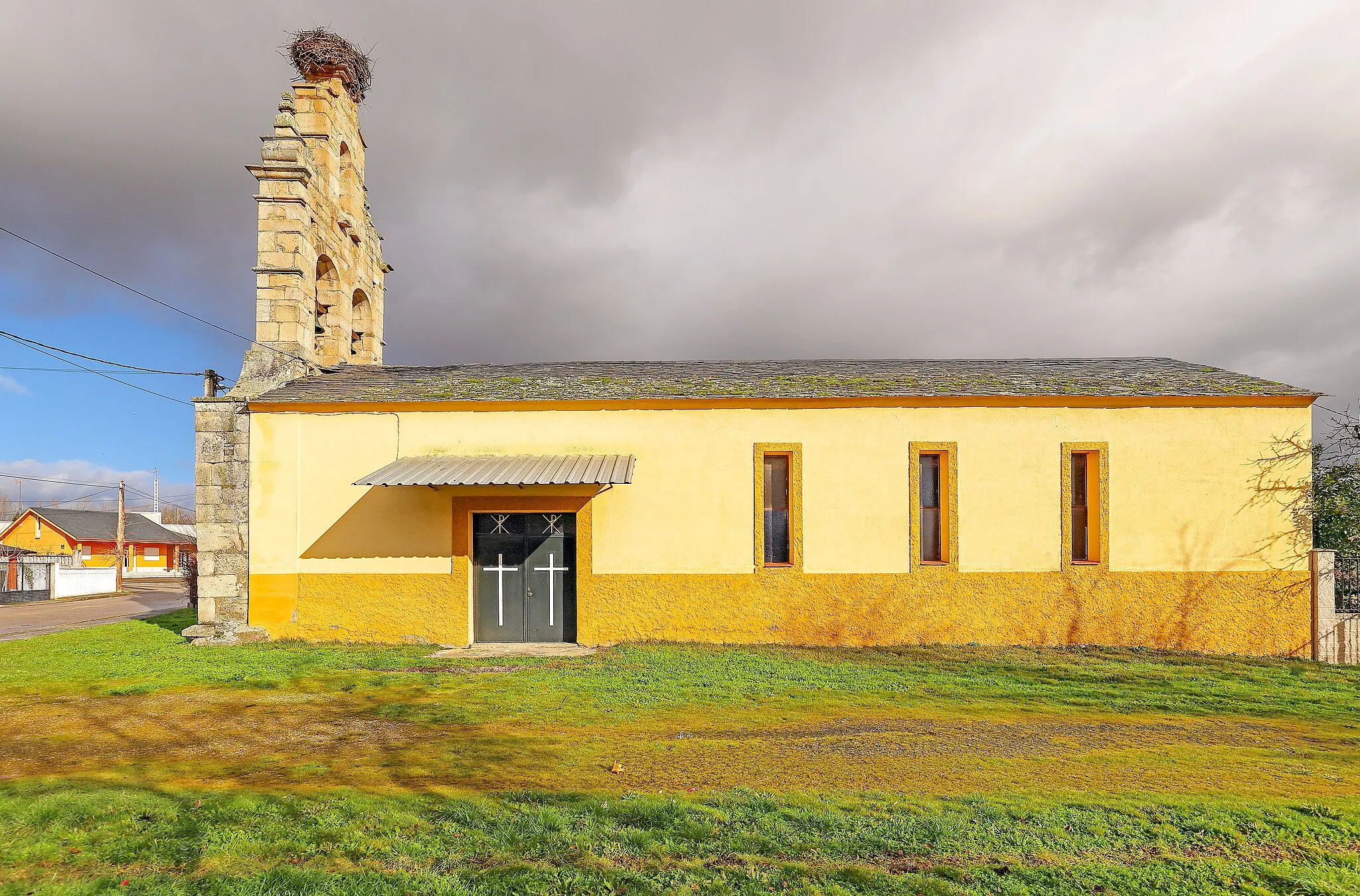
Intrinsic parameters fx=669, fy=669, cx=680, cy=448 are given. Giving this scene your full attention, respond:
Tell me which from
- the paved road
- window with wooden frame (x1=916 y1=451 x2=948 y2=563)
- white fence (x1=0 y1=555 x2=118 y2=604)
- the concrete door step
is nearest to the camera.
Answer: the concrete door step

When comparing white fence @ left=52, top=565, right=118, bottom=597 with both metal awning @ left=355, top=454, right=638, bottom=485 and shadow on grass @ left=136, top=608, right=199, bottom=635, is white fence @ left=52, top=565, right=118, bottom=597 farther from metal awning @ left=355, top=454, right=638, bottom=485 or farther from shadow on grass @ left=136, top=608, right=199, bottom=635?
metal awning @ left=355, top=454, right=638, bottom=485

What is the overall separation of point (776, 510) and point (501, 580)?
210 inches

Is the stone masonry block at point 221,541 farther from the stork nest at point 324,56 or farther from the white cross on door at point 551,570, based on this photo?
the stork nest at point 324,56

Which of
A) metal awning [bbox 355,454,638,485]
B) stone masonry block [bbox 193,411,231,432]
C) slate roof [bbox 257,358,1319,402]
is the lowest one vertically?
metal awning [bbox 355,454,638,485]

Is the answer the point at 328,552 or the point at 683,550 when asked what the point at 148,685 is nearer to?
the point at 328,552

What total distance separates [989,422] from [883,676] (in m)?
5.37

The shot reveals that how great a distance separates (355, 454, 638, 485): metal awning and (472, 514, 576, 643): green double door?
44.4 inches

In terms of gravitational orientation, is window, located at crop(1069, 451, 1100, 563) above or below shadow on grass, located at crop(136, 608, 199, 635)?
above

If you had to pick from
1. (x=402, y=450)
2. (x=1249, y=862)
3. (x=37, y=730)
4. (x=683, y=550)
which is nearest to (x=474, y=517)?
(x=402, y=450)

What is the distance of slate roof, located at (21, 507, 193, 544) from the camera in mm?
44691

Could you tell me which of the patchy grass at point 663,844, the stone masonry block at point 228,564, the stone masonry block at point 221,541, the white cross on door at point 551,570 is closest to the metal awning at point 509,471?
the white cross on door at point 551,570

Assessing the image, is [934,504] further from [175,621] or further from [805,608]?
[175,621]

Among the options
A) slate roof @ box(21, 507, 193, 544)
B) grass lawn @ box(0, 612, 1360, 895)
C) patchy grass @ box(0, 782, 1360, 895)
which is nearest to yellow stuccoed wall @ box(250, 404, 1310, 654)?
grass lawn @ box(0, 612, 1360, 895)

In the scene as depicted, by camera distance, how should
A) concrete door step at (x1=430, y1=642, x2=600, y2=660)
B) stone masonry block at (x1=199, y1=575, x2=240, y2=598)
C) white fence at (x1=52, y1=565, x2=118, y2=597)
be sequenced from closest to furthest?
concrete door step at (x1=430, y1=642, x2=600, y2=660) → stone masonry block at (x1=199, y1=575, x2=240, y2=598) → white fence at (x1=52, y1=565, x2=118, y2=597)
